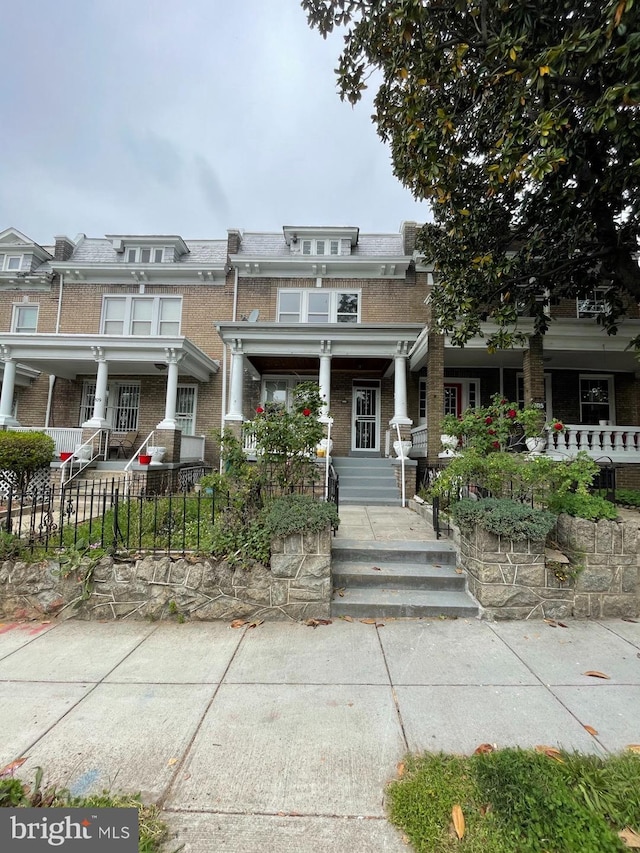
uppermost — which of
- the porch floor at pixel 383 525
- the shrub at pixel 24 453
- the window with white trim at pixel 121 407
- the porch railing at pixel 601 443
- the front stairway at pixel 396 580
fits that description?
the window with white trim at pixel 121 407

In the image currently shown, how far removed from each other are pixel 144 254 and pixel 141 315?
2583 mm

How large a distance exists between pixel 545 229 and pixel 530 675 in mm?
9282

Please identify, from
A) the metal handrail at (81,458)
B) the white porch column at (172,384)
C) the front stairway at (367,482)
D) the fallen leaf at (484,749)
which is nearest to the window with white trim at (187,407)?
the white porch column at (172,384)

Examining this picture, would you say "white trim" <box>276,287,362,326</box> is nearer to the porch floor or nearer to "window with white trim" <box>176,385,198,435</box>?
"window with white trim" <box>176,385,198,435</box>

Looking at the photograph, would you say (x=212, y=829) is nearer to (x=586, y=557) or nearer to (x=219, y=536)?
(x=219, y=536)

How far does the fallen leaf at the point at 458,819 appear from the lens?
1.77 meters

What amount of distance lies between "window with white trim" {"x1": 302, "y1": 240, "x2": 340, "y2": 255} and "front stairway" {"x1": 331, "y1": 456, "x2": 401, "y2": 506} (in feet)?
26.5

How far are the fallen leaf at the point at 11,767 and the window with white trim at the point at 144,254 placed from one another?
1522cm

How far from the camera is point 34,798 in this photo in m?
1.94

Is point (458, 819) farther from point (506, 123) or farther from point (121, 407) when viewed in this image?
point (121, 407)

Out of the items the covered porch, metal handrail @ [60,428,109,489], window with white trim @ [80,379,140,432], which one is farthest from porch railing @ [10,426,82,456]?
window with white trim @ [80,379,140,432]

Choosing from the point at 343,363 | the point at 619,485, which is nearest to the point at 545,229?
the point at 343,363

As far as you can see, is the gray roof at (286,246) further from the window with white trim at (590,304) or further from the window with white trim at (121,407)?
the window with white trim at (121,407)

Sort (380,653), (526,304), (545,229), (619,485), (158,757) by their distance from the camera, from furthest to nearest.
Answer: (619,485) < (526,304) < (545,229) < (380,653) < (158,757)
